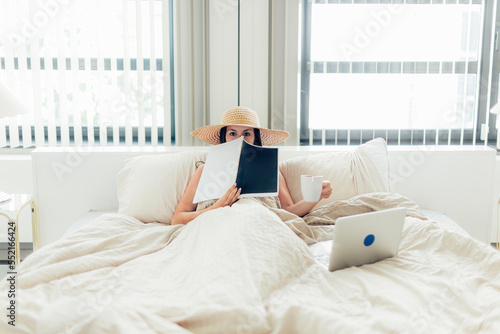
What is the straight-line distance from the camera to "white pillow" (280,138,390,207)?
2.16m

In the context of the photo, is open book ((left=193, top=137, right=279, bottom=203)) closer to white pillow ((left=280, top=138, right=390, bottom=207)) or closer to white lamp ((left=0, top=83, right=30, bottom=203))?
white pillow ((left=280, top=138, right=390, bottom=207))

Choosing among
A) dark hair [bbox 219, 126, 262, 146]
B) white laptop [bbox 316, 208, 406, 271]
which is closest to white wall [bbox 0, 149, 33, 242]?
dark hair [bbox 219, 126, 262, 146]

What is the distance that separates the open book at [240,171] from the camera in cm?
182

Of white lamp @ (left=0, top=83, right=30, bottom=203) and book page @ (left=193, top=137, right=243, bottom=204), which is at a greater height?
white lamp @ (left=0, top=83, right=30, bottom=203)

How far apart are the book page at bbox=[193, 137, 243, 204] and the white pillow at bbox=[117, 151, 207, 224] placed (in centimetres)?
22

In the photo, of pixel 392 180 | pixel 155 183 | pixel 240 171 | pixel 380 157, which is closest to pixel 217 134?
pixel 155 183

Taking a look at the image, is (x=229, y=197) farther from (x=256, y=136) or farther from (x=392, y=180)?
(x=392, y=180)

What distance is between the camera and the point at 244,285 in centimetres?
112

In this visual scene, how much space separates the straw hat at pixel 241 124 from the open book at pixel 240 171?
24 cm

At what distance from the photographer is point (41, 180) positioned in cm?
242

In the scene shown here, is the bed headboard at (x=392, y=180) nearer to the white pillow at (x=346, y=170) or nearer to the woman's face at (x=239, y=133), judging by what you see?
the white pillow at (x=346, y=170)

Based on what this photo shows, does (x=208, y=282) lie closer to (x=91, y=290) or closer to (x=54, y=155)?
(x=91, y=290)

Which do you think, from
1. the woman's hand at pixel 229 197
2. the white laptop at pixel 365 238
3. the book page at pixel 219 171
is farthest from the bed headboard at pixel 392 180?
the white laptop at pixel 365 238

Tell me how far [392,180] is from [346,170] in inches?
14.6
